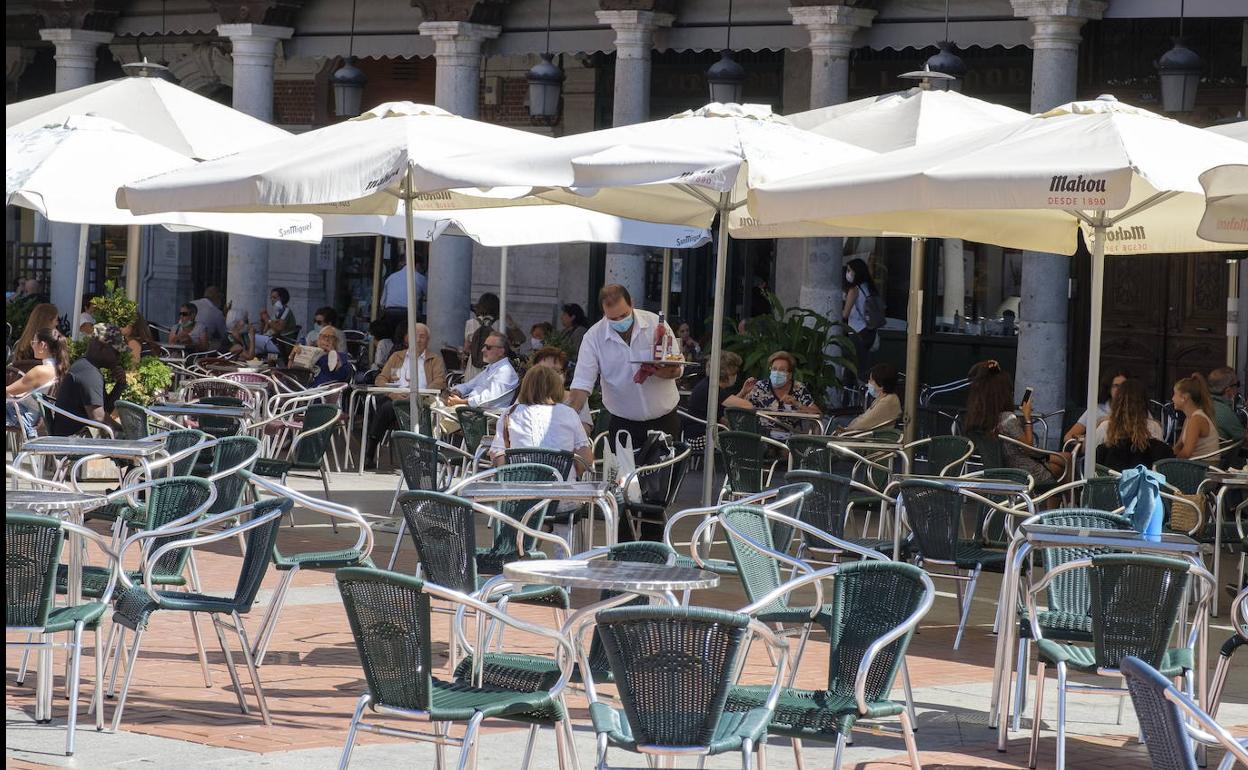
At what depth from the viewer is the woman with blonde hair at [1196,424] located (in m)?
10.5

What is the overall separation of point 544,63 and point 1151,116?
921 centimetres

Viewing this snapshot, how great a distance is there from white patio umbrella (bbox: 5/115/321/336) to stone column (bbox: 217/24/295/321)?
7116 mm

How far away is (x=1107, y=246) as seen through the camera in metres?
10.4

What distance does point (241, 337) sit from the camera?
727 inches

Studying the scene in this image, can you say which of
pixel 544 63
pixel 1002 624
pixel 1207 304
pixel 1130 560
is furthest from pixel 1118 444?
pixel 544 63

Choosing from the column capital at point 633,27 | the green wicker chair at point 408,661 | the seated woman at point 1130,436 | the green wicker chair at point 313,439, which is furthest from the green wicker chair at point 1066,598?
the column capital at point 633,27

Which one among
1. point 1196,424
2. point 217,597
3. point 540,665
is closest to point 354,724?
point 540,665

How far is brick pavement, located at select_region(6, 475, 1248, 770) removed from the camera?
6062 millimetres

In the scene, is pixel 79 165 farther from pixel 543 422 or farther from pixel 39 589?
A: pixel 39 589

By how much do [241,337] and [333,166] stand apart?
32.0 feet

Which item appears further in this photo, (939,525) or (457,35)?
(457,35)

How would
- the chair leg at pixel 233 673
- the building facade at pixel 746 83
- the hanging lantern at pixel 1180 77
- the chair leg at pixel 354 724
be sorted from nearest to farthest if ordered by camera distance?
the chair leg at pixel 354 724 → the chair leg at pixel 233 673 → the hanging lantern at pixel 1180 77 → the building facade at pixel 746 83

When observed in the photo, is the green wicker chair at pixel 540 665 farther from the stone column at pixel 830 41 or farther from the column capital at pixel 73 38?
the column capital at pixel 73 38

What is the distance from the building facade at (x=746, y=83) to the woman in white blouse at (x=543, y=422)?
6610 mm
